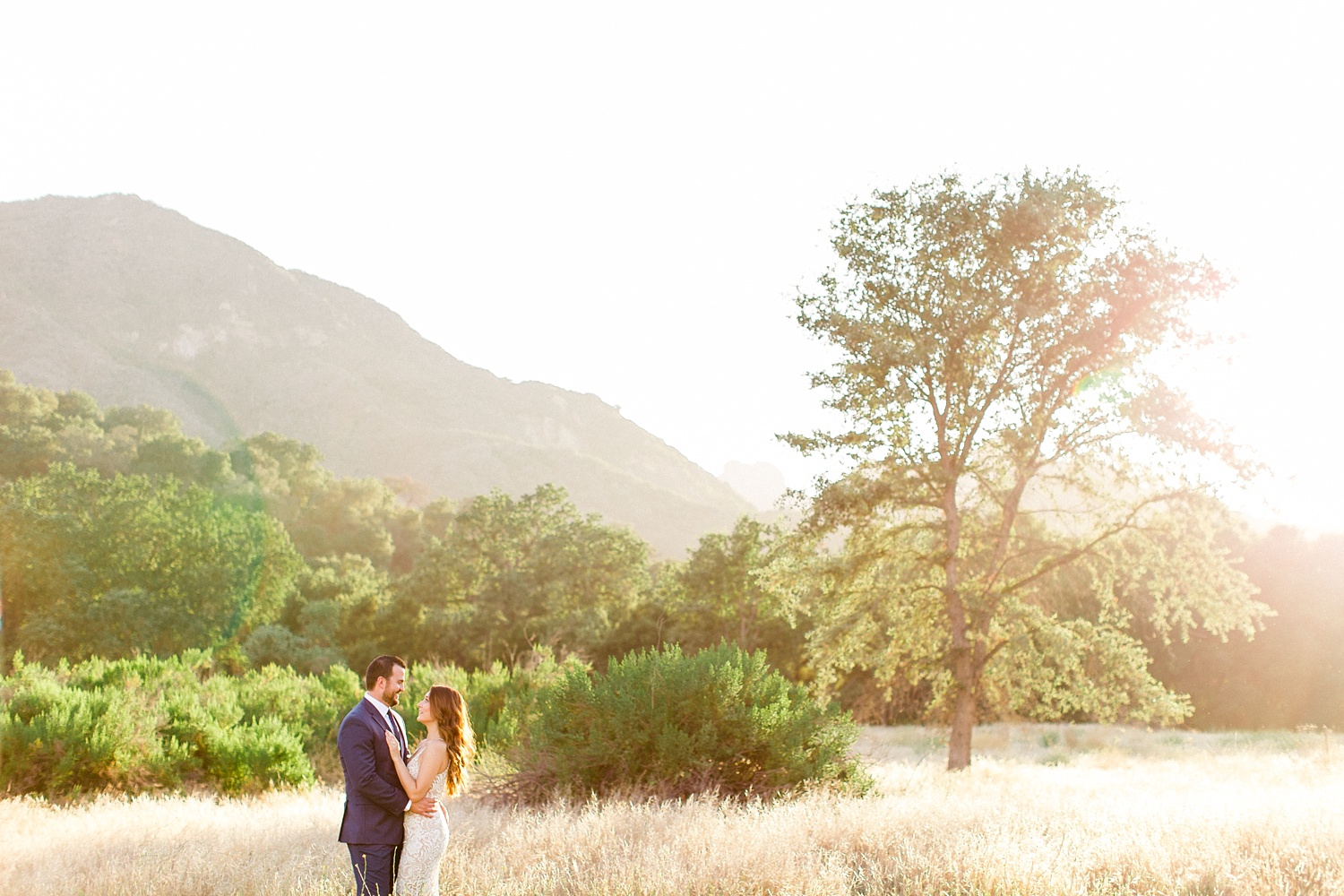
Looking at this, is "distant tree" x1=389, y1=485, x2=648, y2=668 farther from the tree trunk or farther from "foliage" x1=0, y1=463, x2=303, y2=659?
the tree trunk

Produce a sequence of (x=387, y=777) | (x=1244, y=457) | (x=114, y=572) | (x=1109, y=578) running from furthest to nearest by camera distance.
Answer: (x=114, y=572), (x=1109, y=578), (x=1244, y=457), (x=387, y=777)

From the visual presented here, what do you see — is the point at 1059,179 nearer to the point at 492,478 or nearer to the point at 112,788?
the point at 112,788

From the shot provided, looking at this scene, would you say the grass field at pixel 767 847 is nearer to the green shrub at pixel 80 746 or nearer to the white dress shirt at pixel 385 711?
the white dress shirt at pixel 385 711

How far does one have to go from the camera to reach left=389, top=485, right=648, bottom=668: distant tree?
45.9 metres

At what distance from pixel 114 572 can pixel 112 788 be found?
32980mm

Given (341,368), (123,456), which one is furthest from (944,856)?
(341,368)

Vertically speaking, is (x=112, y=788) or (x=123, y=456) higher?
(x=123, y=456)

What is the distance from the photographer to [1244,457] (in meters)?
14.7

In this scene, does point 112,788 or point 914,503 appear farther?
point 914,503

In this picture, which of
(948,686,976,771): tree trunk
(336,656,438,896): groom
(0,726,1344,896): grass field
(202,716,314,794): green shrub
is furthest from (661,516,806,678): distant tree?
(336,656,438,896): groom

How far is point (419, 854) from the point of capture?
5.51m

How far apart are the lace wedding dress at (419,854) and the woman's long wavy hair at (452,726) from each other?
0.19 meters

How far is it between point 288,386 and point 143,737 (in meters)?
167

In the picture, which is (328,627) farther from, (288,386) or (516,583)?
(288,386)
